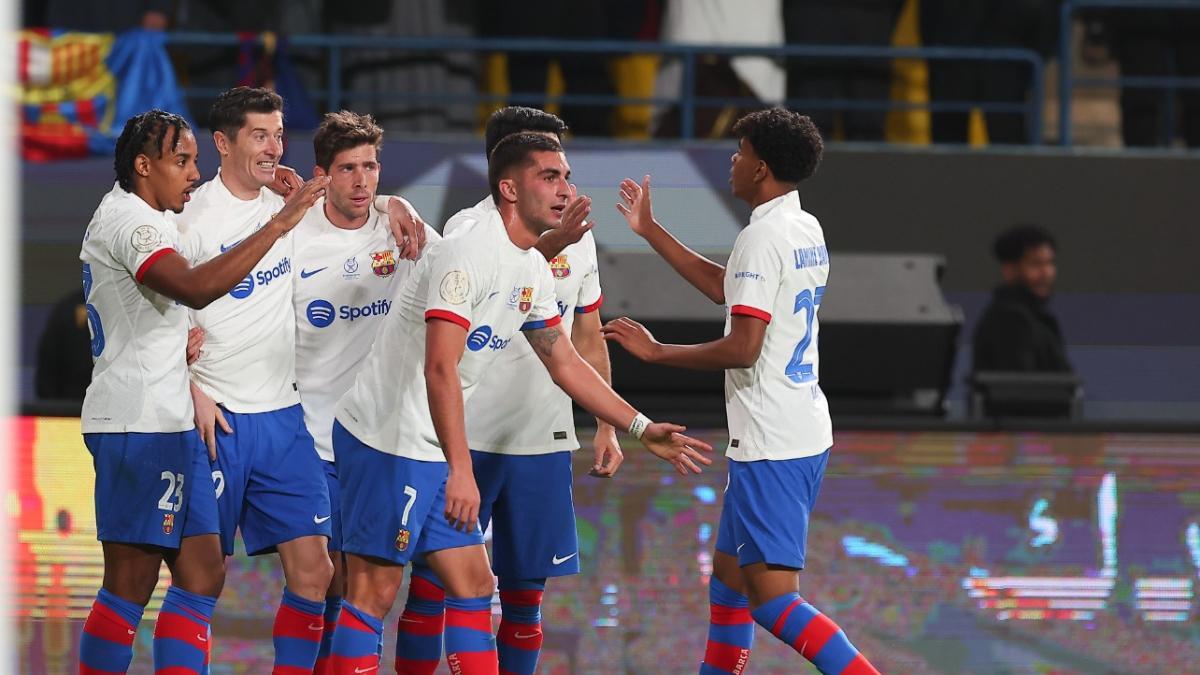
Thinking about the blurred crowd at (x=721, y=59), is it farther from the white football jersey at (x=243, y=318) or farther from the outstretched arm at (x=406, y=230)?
the white football jersey at (x=243, y=318)

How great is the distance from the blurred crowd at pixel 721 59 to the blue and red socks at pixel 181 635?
6689 millimetres

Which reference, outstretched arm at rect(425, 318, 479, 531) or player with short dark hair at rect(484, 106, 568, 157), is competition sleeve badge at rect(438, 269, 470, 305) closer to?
outstretched arm at rect(425, 318, 479, 531)

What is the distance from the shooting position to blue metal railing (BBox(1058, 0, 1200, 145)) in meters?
10.7

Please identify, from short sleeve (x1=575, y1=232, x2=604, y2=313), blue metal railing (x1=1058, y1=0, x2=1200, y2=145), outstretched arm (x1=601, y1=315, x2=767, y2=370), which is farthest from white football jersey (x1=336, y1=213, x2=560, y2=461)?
blue metal railing (x1=1058, y1=0, x2=1200, y2=145)

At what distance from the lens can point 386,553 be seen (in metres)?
4.05

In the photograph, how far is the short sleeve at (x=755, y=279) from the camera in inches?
171

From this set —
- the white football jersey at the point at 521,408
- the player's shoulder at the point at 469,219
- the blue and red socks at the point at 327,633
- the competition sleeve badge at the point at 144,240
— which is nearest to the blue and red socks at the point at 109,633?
the blue and red socks at the point at 327,633

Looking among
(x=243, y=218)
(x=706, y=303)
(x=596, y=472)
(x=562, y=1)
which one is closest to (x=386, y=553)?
(x=596, y=472)

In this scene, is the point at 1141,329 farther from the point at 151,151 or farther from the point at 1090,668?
the point at 151,151

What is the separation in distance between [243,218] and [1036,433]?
253 inches

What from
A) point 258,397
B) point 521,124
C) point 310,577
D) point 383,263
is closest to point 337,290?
point 383,263

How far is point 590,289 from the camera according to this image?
479 centimetres

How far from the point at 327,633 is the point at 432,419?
118cm

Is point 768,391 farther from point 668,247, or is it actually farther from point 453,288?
point 453,288
